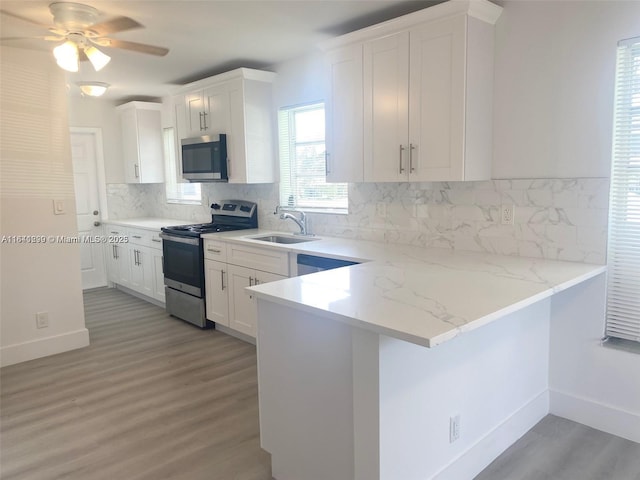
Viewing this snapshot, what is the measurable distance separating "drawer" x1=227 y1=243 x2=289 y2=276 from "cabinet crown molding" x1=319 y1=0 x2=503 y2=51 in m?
1.59

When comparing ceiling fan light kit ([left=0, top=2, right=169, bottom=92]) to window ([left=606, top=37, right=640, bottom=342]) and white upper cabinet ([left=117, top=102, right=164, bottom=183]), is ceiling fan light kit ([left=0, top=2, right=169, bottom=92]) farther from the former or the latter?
white upper cabinet ([left=117, top=102, right=164, bottom=183])

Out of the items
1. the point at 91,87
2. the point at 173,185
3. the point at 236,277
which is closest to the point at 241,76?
the point at 91,87

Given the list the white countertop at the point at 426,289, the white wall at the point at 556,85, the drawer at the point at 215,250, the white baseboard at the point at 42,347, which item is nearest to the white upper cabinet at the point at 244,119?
the drawer at the point at 215,250

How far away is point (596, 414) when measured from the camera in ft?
8.32

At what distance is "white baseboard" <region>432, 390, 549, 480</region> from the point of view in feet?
6.77

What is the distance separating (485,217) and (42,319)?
139 inches

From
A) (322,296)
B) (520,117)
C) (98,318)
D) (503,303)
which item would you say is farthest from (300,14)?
(98,318)

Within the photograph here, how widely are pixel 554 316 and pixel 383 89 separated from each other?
1733 millimetres

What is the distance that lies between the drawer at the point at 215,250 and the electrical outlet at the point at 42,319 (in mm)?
1371

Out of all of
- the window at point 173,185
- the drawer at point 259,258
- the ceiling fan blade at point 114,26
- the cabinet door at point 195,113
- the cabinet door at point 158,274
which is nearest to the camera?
the ceiling fan blade at point 114,26

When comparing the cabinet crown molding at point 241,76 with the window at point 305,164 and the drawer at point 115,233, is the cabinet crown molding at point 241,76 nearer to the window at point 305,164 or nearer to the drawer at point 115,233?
the window at point 305,164

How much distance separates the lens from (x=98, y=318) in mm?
4793

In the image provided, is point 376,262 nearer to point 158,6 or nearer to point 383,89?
point 383,89

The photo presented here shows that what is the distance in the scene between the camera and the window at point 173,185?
5746mm
